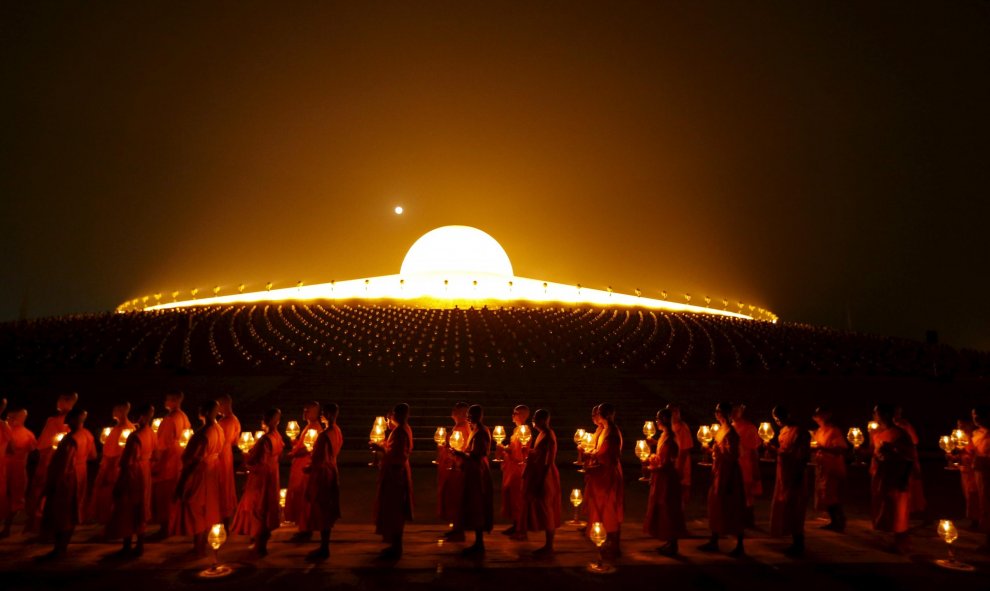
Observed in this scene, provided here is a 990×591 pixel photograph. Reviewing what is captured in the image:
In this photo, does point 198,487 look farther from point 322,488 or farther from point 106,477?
point 106,477

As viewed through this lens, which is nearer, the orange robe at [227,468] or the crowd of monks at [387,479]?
the crowd of monks at [387,479]

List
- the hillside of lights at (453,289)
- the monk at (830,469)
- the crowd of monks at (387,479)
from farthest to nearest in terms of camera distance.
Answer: the hillside of lights at (453,289)
the monk at (830,469)
the crowd of monks at (387,479)

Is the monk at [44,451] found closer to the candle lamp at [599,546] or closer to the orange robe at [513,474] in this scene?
the orange robe at [513,474]

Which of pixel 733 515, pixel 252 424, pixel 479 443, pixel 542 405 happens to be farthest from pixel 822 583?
pixel 252 424

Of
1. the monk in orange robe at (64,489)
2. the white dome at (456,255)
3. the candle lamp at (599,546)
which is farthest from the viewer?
the white dome at (456,255)

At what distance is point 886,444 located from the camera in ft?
18.2

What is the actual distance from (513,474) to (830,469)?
344 centimetres

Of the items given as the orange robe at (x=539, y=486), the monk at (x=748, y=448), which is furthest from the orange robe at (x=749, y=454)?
the orange robe at (x=539, y=486)

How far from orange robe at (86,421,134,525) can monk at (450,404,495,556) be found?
11.0ft

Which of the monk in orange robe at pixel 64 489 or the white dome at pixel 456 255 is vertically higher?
the white dome at pixel 456 255

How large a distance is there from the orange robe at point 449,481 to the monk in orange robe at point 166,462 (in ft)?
8.61

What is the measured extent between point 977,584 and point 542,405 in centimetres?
898

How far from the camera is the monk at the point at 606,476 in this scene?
17.6 feet

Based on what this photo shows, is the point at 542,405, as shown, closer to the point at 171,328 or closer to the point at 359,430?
the point at 359,430
